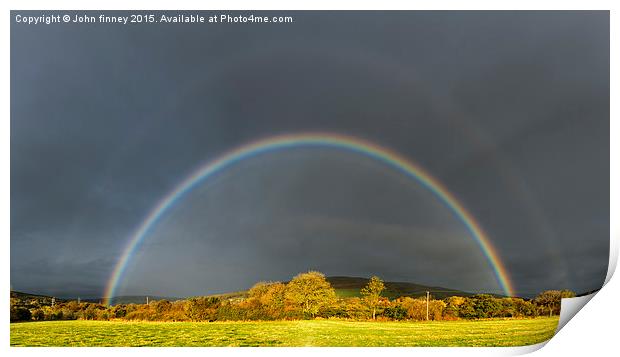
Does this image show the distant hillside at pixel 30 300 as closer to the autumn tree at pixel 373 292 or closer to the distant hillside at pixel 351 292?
the distant hillside at pixel 351 292

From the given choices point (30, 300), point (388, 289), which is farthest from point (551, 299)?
point (30, 300)

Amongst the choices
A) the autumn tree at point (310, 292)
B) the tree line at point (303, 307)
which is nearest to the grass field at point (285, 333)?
the tree line at point (303, 307)

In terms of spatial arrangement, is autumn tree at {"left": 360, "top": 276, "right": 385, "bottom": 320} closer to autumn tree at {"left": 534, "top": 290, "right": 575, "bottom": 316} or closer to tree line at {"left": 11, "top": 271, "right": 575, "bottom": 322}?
tree line at {"left": 11, "top": 271, "right": 575, "bottom": 322}

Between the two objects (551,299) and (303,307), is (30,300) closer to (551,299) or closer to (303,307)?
(303,307)
